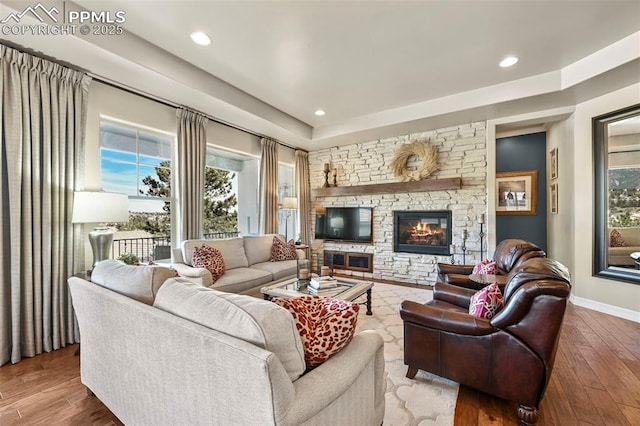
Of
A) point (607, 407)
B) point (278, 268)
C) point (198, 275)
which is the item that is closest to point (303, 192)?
point (278, 268)

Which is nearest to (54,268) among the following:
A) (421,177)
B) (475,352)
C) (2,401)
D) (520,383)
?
(2,401)

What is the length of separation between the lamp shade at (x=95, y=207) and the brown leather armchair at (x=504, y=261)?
3.47m

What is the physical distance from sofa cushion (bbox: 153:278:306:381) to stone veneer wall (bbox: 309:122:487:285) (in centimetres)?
419

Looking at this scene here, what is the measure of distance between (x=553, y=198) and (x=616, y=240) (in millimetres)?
1267

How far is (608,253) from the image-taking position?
3.46 meters

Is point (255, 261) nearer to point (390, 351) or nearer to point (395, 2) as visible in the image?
point (390, 351)

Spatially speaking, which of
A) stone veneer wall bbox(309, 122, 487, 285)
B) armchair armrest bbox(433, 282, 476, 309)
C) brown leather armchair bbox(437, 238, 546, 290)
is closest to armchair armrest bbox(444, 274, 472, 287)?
brown leather armchair bbox(437, 238, 546, 290)

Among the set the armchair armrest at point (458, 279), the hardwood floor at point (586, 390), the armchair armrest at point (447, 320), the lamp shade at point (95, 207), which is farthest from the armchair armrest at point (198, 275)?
the armchair armrest at point (458, 279)

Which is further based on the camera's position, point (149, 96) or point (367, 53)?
point (149, 96)

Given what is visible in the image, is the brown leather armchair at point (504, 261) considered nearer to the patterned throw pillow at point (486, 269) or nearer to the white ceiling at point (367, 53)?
the patterned throw pillow at point (486, 269)

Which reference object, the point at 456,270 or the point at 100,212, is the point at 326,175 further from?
the point at 100,212

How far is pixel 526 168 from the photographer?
510cm

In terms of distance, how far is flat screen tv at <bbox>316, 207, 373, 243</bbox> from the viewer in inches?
215

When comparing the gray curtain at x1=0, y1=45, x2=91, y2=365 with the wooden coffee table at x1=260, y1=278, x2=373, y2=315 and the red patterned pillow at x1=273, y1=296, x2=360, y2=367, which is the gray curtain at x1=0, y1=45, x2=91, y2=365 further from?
the red patterned pillow at x1=273, y1=296, x2=360, y2=367
